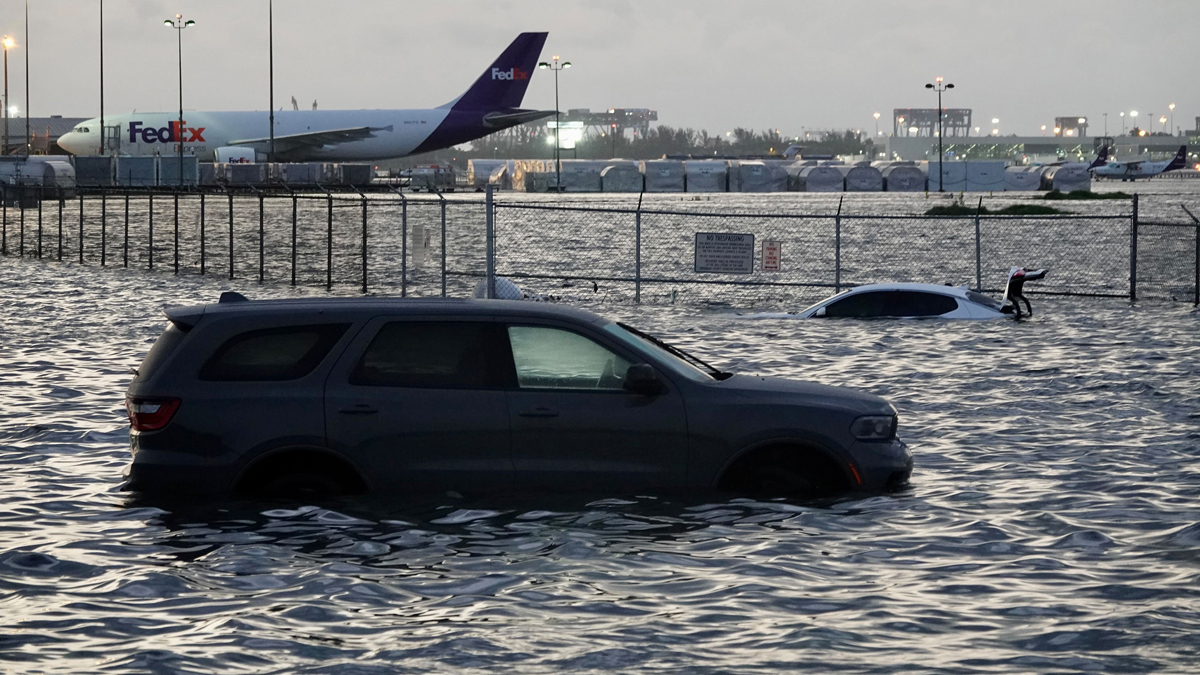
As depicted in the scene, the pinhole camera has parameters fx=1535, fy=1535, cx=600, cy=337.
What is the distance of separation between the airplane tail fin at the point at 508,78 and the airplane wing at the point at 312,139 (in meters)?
6.66

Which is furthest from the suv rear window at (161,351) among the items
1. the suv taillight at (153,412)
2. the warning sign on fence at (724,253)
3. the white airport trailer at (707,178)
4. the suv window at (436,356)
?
the white airport trailer at (707,178)

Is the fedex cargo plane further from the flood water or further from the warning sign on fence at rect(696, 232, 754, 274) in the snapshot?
the flood water

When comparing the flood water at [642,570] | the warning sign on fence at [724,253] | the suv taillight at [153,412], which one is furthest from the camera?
the warning sign on fence at [724,253]

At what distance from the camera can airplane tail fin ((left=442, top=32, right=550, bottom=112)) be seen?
10062 cm

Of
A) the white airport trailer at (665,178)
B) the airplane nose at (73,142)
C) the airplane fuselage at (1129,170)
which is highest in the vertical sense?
the airplane fuselage at (1129,170)

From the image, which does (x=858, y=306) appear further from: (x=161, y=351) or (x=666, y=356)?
(x=161, y=351)

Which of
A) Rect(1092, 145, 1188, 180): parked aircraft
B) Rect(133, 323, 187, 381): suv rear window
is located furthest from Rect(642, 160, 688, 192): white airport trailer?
Rect(133, 323, 187, 381): suv rear window

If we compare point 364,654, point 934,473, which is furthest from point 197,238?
point 364,654

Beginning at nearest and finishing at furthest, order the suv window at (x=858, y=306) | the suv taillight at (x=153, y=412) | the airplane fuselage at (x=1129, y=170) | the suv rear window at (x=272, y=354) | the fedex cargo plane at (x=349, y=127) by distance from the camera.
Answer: the suv taillight at (x=153, y=412) → the suv rear window at (x=272, y=354) → the suv window at (x=858, y=306) → the fedex cargo plane at (x=349, y=127) → the airplane fuselage at (x=1129, y=170)

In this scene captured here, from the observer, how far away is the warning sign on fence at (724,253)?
26328 millimetres

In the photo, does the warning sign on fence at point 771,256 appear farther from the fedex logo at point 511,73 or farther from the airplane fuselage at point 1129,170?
the airplane fuselage at point 1129,170

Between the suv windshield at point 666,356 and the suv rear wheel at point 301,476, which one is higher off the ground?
the suv windshield at point 666,356

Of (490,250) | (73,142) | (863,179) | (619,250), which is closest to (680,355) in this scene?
(490,250)

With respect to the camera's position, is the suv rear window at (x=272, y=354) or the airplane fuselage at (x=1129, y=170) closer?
the suv rear window at (x=272, y=354)
